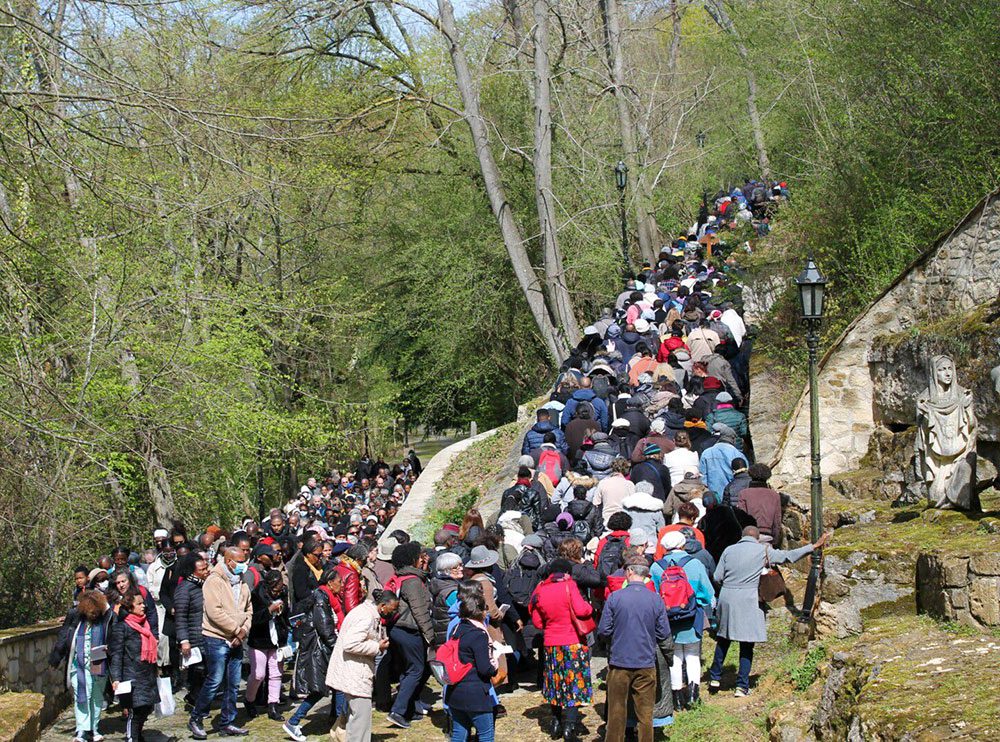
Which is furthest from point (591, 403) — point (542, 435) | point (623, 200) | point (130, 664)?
point (623, 200)

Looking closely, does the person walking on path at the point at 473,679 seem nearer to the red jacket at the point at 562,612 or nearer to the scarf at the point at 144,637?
the red jacket at the point at 562,612

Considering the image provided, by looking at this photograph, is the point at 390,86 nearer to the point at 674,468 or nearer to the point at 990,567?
the point at 674,468

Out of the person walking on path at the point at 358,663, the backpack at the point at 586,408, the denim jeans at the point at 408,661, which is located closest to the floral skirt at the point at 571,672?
the person walking on path at the point at 358,663

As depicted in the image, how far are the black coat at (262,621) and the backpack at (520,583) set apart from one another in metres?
2.30

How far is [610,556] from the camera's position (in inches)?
425

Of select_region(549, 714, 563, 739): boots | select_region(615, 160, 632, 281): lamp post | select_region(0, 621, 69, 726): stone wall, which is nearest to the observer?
select_region(549, 714, 563, 739): boots

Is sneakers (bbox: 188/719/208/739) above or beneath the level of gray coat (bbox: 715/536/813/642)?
beneath

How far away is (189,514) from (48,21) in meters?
16.3

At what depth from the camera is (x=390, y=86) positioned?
112ft

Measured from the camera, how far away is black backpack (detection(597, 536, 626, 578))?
35.2 feet

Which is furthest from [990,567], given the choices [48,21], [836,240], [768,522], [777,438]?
[836,240]

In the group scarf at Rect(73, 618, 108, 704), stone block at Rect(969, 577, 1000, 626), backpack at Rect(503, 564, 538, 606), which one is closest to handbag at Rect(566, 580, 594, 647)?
backpack at Rect(503, 564, 538, 606)

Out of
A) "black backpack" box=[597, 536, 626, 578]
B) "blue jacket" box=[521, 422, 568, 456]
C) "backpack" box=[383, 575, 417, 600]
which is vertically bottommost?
"backpack" box=[383, 575, 417, 600]

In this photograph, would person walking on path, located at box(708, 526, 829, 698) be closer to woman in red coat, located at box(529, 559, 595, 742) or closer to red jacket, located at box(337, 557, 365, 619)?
woman in red coat, located at box(529, 559, 595, 742)
